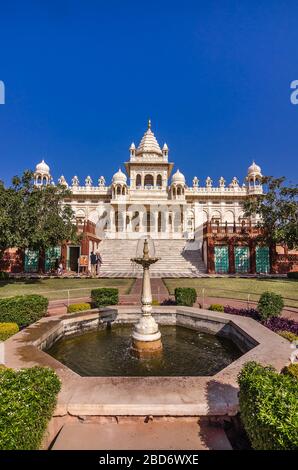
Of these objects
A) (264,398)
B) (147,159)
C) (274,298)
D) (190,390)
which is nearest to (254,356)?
(190,390)

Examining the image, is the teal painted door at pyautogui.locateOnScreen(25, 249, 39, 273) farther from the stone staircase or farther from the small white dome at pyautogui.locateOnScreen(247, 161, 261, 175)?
the small white dome at pyautogui.locateOnScreen(247, 161, 261, 175)

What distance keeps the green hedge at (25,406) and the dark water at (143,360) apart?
312cm

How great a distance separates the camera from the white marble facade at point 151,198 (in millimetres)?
47156

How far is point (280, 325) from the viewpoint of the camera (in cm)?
878

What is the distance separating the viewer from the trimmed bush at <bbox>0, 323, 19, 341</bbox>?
718cm

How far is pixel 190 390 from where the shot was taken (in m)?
4.38

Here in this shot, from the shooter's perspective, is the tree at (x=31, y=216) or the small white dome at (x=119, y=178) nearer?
the tree at (x=31, y=216)

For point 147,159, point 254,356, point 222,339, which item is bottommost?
point 222,339

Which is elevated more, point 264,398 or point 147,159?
point 147,159

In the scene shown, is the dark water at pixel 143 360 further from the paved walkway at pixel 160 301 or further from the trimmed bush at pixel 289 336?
the paved walkway at pixel 160 301

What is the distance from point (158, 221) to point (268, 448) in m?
46.3

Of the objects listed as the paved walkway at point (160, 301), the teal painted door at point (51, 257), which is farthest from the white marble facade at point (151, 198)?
the paved walkway at point (160, 301)

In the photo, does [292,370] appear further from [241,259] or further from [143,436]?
[241,259]

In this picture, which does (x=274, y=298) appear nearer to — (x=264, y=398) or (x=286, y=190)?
(x=264, y=398)
